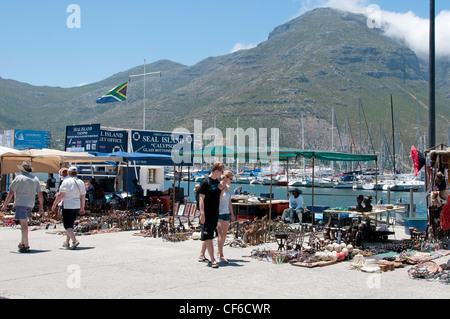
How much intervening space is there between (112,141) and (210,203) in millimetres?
18919

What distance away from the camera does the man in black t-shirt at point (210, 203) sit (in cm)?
848

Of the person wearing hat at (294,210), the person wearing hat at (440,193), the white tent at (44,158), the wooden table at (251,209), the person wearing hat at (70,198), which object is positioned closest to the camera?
the person wearing hat at (70,198)

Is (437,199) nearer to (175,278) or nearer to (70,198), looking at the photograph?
(175,278)

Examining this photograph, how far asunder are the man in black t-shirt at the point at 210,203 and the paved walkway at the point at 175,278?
543mm

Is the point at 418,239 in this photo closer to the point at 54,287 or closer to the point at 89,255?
the point at 89,255

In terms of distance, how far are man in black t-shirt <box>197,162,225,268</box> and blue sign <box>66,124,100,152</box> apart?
1803cm

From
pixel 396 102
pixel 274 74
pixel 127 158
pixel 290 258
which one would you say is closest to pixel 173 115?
pixel 274 74

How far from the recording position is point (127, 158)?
18625mm

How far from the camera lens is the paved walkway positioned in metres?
6.55

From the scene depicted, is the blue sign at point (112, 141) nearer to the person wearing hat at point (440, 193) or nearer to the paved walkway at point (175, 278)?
the paved walkway at point (175, 278)

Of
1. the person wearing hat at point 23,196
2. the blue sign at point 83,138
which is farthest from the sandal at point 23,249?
the blue sign at point 83,138

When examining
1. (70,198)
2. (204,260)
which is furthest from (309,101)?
(204,260)

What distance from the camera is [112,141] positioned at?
86.7ft

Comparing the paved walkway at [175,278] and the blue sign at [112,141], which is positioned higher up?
the blue sign at [112,141]
